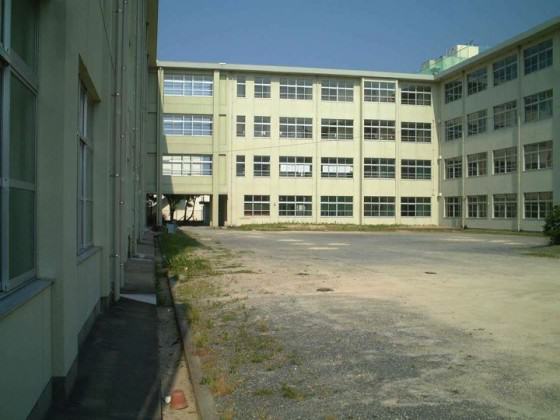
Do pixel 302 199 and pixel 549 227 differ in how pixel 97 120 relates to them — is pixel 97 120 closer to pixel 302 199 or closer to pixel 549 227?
pixel 549 227

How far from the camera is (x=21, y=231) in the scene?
3787mm

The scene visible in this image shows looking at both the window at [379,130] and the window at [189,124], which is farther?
the window at [379,130]

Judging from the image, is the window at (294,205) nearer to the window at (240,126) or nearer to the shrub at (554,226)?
the window at (240,126)

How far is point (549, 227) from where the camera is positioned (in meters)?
25.6

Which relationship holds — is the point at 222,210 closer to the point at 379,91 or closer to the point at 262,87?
the point at 262,87

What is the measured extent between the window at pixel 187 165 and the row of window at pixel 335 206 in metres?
4.70

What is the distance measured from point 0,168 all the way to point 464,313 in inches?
300

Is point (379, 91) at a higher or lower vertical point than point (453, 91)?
higher

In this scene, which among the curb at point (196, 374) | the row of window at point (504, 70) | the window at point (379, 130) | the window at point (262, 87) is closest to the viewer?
the curb at point (196, 374)

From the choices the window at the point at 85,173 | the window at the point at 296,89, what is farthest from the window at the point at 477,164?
the window at the point at 85,173

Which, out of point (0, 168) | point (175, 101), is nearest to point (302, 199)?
point (175, 101)

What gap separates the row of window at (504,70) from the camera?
133ft

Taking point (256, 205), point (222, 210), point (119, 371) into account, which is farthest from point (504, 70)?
point (119, 371)

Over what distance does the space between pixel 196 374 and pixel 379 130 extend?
50.3 m
